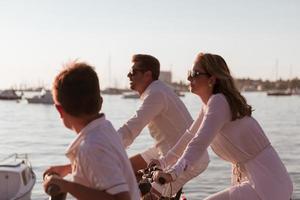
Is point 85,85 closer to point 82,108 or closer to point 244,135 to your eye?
point 82,108

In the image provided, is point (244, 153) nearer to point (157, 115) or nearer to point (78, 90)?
point (157, 115)

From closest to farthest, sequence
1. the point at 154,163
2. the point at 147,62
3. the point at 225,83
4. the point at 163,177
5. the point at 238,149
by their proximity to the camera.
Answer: the point at 163,177 → the point at 238,149 → the point at 225,83 → the point at 154,163 → the point at 147,62

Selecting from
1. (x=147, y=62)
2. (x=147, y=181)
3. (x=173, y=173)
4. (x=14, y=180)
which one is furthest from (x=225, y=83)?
(x=14, y=180)

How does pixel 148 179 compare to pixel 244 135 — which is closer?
pixel 244 135

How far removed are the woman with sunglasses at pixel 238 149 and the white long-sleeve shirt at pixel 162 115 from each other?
936 mm

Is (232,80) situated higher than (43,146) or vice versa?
(232,80)

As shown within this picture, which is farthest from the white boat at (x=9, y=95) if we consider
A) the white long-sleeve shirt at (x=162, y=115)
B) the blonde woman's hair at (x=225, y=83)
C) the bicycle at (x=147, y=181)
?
the blonde woman's hair at (x=225, y=83)

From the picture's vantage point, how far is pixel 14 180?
1587 centimetres

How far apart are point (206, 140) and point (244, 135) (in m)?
0.26

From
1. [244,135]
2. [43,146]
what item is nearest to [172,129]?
[244,135]

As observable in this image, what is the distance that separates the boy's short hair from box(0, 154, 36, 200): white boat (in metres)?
12.3

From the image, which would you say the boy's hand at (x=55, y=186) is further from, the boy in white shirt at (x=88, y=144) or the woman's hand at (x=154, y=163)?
the woman's hand at (x=154, y=163)

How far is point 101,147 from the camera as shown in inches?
120

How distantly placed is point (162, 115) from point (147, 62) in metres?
0.48
